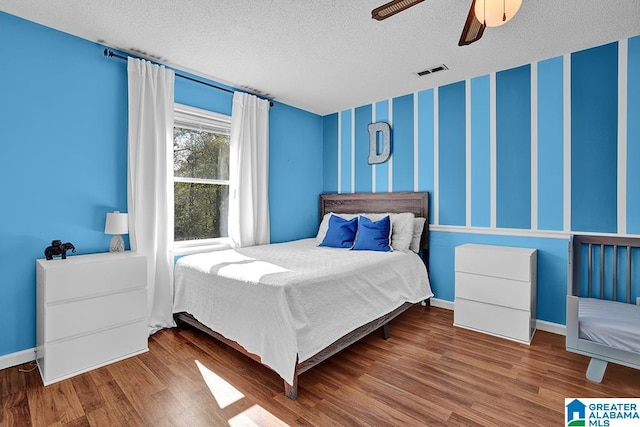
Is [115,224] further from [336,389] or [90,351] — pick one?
[336,389]

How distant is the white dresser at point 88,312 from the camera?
202 centimetres

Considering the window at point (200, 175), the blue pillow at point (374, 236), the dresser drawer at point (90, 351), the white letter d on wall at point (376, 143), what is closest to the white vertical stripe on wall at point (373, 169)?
the white letter d on wall at point (376, 143)

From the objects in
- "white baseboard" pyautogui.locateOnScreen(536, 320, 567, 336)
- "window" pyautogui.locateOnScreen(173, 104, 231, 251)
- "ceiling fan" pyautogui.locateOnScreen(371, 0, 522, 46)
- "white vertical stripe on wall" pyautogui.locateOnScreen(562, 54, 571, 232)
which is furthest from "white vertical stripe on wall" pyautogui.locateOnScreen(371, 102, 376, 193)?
"ceiling fan" pyautogui.locateOnScreen(371, 0, 522, 46)

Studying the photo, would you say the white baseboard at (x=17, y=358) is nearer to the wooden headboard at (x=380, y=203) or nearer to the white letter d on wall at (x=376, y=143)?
the wooden headboard at (x=380, y=203)

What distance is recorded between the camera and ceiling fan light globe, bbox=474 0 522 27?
1.42 meters

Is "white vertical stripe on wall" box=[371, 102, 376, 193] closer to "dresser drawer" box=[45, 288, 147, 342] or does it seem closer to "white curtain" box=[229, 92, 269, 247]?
"white curtain" box=[229, 92, 269, 247]

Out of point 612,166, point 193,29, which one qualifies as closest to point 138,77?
point 193,29

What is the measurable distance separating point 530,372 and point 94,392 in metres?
2.83

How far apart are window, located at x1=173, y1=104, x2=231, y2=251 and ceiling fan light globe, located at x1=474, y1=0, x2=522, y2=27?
2.63 m

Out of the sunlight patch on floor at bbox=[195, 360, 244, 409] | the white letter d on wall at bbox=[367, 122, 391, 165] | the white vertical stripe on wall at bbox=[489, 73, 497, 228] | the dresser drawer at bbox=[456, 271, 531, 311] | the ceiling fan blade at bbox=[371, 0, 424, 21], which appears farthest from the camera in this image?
the white letter d on wall at bbox=[367, 122, 391, 165]

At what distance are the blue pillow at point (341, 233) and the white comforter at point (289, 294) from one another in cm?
34

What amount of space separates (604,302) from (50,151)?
4.34 m

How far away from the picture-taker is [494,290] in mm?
2699

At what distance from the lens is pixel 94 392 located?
6.22 feet
